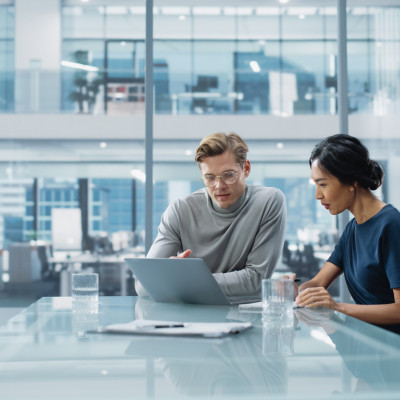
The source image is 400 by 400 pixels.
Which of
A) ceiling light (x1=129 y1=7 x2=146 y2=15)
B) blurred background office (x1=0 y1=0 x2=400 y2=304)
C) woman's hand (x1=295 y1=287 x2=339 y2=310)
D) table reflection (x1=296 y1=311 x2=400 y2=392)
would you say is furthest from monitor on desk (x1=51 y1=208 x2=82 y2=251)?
table reflection (x1=296 y1=311 x2=400 y2=392)

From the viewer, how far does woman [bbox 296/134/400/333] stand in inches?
73.0

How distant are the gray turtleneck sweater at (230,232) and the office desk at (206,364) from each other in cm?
70

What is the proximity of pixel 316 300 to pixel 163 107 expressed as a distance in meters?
3.17

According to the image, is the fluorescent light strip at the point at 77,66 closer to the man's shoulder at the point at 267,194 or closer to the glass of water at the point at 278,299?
the man's shoulder at the point at 267,194

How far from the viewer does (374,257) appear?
1.95m

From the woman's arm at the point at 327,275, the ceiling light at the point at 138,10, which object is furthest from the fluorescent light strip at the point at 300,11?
the woman's arm at the point at 327,275

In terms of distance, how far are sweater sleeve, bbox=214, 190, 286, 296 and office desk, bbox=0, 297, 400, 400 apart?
542 mm

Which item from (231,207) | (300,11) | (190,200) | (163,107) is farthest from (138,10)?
(231,207)

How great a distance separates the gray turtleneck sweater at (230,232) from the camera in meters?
2.18

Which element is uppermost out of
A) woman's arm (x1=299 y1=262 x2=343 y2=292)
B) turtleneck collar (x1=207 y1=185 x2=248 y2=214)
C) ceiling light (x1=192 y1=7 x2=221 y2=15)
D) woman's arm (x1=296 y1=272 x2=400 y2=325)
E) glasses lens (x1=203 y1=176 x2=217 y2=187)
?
ceiling light (x1=192 y1=7 x2=221 y2=15)

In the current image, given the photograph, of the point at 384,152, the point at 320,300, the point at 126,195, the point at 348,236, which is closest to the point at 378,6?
the point at 384,152

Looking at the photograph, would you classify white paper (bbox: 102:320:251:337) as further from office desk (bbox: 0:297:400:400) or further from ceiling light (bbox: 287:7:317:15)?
ceiling light (bbox: 287:7:317:15)

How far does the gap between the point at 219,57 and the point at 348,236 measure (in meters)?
2.87

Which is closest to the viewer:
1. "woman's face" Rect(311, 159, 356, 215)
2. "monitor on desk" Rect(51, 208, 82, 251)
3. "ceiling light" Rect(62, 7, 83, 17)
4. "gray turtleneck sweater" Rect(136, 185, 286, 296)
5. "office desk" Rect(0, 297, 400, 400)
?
"office desk" Rect(0, 297, 400, 400)
